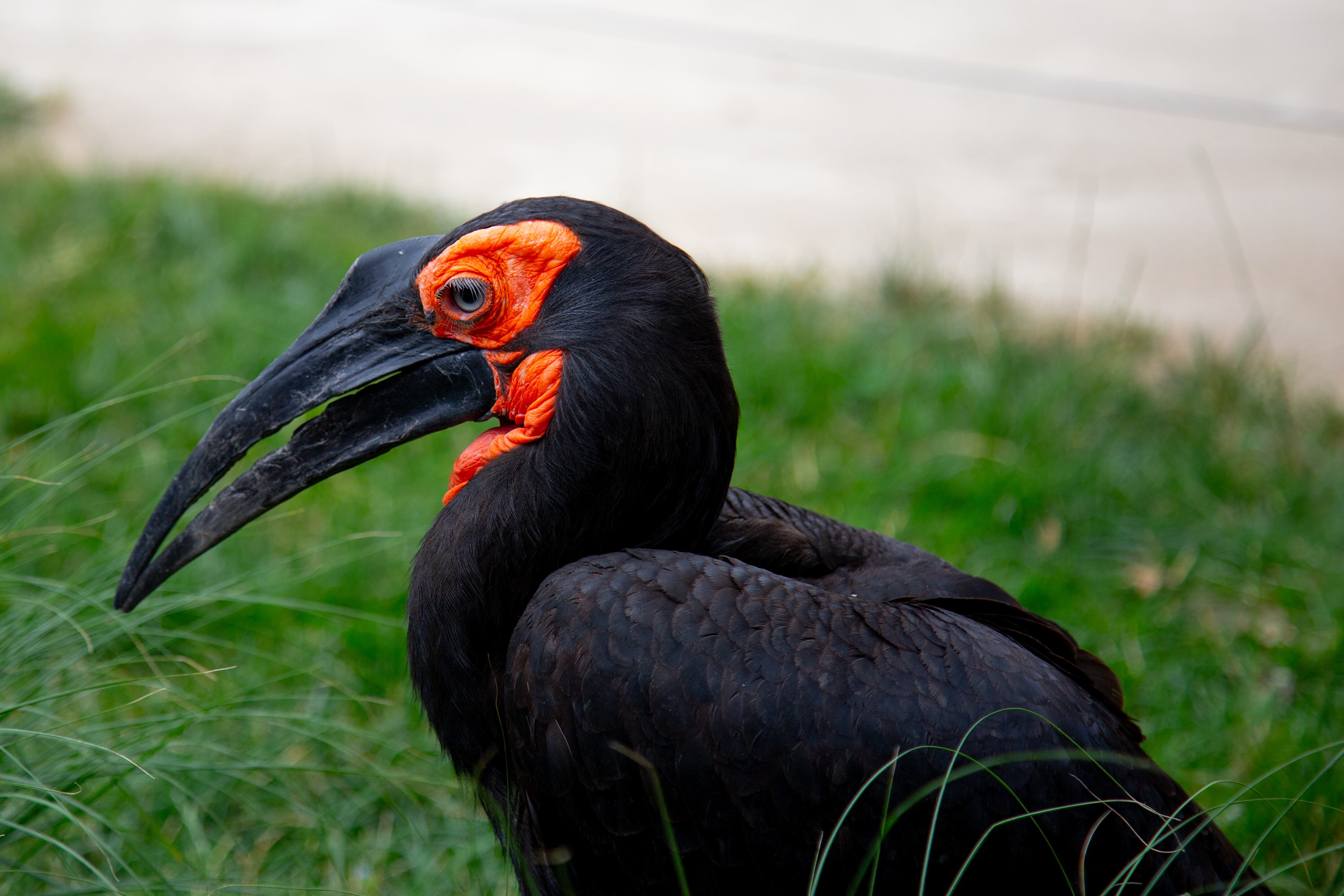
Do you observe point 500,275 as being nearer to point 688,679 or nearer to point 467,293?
point 467,293

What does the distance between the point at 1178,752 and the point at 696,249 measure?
3.38 m

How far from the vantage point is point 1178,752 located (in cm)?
263

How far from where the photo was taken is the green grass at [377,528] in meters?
1.97

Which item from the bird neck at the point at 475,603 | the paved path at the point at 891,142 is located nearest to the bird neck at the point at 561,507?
the bird neck at the point at 475,603

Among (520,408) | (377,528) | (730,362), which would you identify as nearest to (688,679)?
(520,408)

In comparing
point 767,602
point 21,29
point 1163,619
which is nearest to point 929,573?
point 767,602

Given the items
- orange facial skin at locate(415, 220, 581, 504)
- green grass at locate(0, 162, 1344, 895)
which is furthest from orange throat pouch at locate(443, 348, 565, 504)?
green grass at locate(0, 162, 1344, 895)

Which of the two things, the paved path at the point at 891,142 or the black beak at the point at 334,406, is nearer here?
the black beak at the point at 334,406

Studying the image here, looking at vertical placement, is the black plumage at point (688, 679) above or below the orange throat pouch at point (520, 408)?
below

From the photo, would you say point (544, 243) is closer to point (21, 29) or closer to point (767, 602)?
point (767, 602)

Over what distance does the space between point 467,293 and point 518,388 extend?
0.57ft

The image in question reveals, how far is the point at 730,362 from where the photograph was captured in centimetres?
396

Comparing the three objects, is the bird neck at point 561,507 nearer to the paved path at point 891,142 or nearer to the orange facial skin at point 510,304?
the orange facial skin at point 510,304

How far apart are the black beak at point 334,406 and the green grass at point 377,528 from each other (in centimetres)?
18
